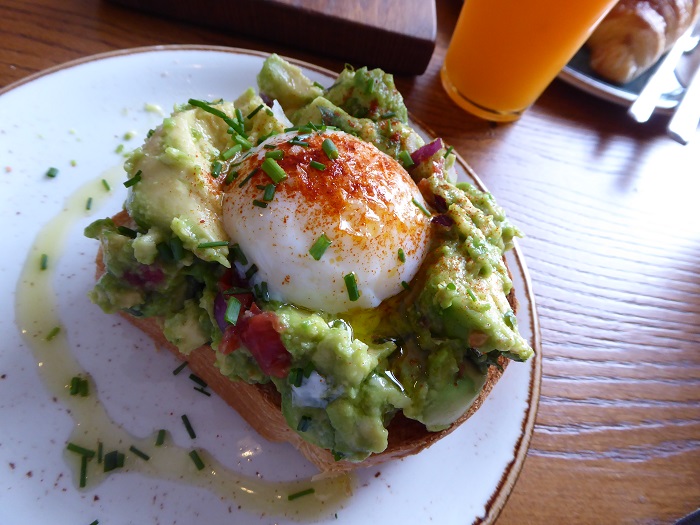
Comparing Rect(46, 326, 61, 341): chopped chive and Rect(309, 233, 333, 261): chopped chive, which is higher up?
Rect(309, 233, 333, 261): chopped chive

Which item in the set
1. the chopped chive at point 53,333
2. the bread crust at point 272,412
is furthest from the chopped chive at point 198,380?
the chopped chive at point 53,333

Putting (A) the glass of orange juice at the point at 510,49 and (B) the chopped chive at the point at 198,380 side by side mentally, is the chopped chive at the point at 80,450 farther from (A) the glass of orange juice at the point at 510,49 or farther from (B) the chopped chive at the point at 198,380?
(A) the glass of orange juice at the point at 510,49

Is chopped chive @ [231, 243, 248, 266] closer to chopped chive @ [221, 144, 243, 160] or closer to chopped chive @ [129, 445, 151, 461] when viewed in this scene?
chopped chive @ [221, 144, 243, 160]

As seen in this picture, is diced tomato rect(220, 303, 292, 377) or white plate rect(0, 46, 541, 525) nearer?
diced tomato rect(220, 303, 292, 377)

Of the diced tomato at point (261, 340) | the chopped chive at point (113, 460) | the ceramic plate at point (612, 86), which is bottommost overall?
the chopped chive at point (113, 460)

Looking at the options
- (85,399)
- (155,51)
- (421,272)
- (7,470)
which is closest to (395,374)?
(421,272)

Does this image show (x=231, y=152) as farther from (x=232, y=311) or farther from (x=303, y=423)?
(x=303, y=423)

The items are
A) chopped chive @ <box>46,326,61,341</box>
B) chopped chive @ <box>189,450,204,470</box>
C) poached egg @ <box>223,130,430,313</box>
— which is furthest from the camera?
chopped chive @ <box>46,326,61,341</box>

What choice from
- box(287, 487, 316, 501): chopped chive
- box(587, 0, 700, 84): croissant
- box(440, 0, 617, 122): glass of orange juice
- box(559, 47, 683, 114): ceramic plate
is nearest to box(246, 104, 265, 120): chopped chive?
box(287, 487, 316, 501): chopped chive
